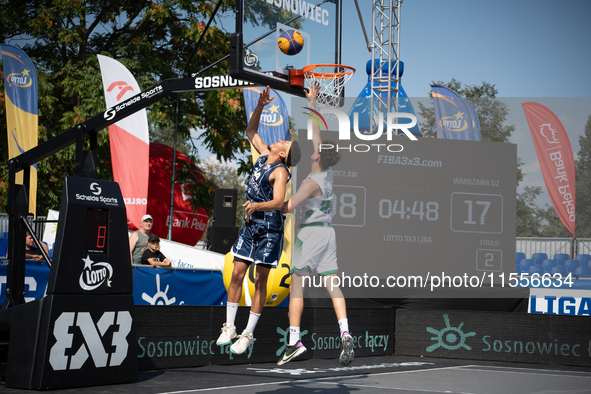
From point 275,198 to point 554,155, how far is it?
38.0 ft

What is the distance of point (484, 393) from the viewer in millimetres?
7484

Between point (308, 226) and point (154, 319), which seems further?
point (154, 319)

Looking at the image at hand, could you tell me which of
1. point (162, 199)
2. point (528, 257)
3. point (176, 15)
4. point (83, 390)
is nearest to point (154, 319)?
point (83, 390)

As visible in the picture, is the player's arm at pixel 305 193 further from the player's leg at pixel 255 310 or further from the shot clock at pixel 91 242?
the shot clock at pixel 91 242

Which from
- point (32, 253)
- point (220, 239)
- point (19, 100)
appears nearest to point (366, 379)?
point (32, 253)

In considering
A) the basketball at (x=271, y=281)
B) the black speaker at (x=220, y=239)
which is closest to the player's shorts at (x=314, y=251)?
the basketball at (x=271, y=281)

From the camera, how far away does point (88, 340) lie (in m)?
7.24

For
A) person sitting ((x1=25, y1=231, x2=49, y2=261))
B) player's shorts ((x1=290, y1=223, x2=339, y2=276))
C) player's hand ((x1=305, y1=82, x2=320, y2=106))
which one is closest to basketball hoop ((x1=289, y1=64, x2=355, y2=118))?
player's hand ((x1=305, y1=82, x2=320, y2=106))

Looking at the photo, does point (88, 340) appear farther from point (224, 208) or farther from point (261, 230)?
point (224, 208)

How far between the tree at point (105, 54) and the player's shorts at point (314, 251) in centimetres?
1419

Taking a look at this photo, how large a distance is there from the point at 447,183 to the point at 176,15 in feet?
46.6

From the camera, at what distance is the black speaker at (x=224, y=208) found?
47.7ft

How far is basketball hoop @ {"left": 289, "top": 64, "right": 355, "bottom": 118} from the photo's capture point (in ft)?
19.9

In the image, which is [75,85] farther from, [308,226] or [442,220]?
[308,226]
